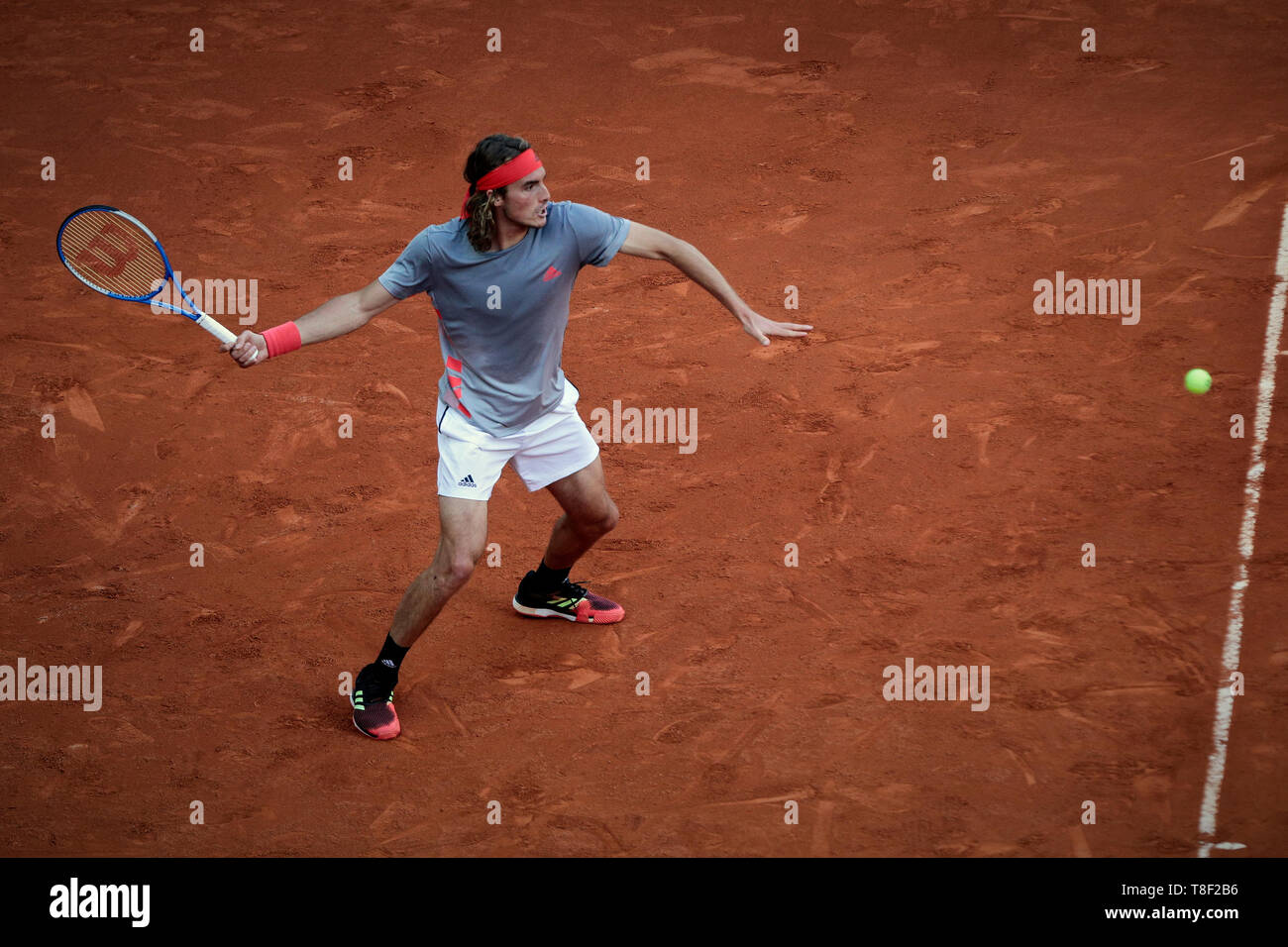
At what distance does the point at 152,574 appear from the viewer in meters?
6.80

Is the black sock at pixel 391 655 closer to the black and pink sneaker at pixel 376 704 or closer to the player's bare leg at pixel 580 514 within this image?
the black and pink sneaker at pixel 376 704

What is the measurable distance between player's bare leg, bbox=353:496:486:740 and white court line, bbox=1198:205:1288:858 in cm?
308

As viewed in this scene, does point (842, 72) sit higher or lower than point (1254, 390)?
higher

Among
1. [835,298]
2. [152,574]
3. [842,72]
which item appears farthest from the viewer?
[842,72]

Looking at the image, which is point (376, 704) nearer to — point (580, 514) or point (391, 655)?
point (391, 655)

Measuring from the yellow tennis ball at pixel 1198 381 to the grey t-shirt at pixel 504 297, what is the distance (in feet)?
12.7

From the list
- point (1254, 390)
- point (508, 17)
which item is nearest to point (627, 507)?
point (1254, 390)

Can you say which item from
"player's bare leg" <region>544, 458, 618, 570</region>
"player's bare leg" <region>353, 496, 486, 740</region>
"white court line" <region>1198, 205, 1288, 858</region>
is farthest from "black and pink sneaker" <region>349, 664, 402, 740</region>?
"white court line" <region>1198, 205, 1288, 858</region>

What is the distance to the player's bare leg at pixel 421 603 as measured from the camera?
5.47 metres

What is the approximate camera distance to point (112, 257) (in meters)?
Answer: 5.79

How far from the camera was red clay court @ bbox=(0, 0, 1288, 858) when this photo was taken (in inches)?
213

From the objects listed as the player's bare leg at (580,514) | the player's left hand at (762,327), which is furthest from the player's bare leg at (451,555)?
the player's left hand at (762,327)

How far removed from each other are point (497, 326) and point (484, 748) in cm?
181
